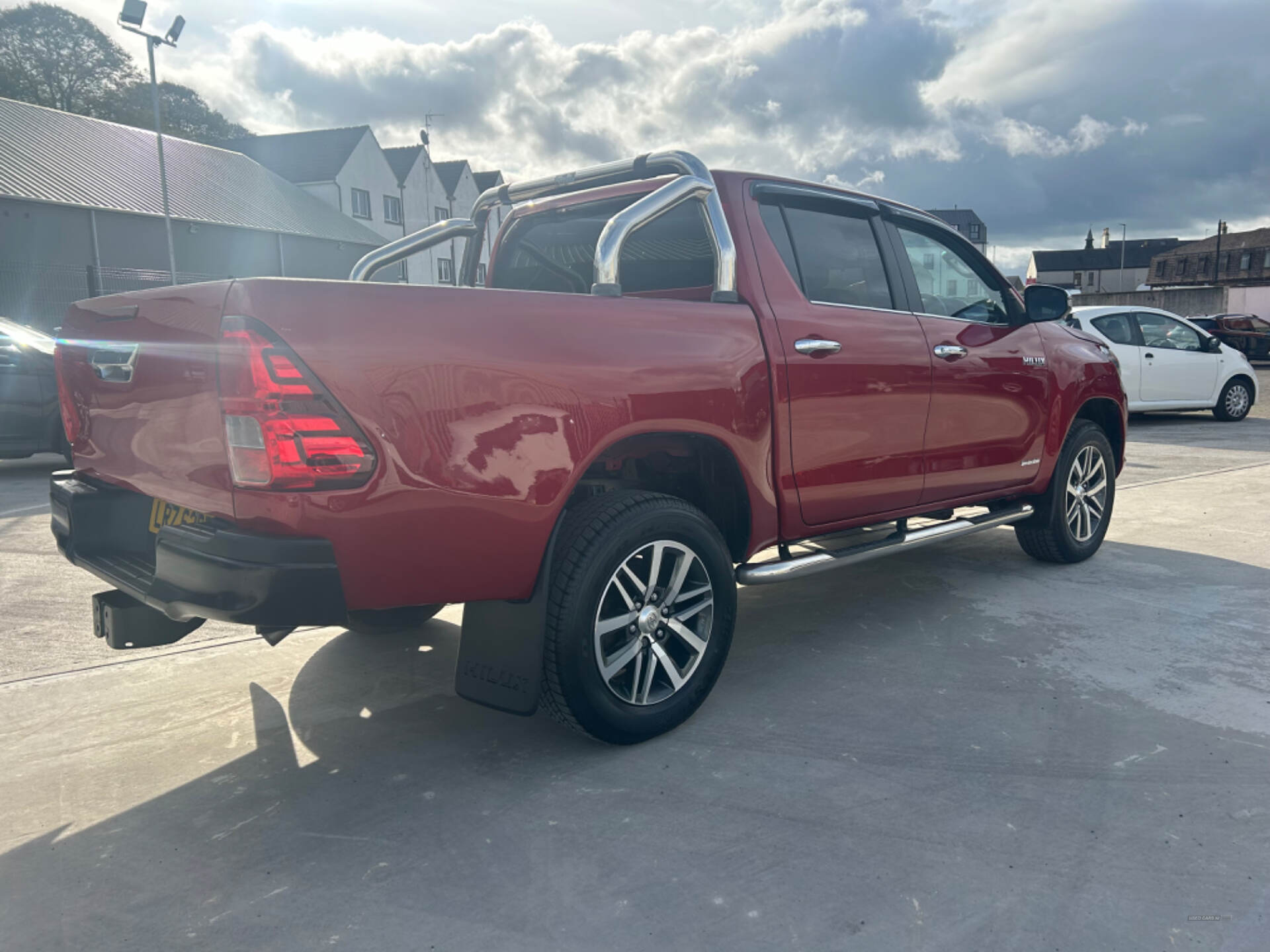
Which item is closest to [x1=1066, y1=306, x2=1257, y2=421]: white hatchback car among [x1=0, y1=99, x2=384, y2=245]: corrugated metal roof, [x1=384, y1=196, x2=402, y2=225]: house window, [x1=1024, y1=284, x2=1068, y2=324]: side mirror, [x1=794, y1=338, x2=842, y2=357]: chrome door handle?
[x1=1024, y1=284, x2=1068, y2=324]: side mirror

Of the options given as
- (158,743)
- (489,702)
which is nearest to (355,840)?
(489,702)

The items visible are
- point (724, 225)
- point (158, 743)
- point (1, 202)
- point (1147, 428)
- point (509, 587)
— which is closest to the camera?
→ point (509, 587)

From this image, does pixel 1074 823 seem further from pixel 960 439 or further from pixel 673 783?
pixel 960 439

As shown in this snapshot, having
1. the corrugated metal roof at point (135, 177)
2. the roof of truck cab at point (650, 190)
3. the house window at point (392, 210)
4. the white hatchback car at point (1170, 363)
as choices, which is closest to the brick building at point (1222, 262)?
the house window at point (392, 210)

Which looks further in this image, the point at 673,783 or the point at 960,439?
the point at 960,439

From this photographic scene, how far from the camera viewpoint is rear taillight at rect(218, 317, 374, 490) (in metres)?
2.31

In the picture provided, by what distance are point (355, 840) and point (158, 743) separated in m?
1.01

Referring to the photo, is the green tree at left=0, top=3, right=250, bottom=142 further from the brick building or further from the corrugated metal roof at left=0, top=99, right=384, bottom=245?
the brick building

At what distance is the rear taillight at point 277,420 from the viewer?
2.31 metres

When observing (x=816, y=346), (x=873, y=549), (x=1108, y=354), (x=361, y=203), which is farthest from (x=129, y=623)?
(x=361, y=203)

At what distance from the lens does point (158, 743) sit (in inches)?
123

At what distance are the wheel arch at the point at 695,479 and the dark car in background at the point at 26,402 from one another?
6980 millimetres

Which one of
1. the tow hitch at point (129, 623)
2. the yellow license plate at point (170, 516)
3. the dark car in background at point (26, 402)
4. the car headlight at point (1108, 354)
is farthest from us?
the dark car in background at point (26, 402)

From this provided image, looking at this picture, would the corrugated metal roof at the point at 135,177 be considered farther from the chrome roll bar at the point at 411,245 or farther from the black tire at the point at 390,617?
the black tire at the point at 390,617
